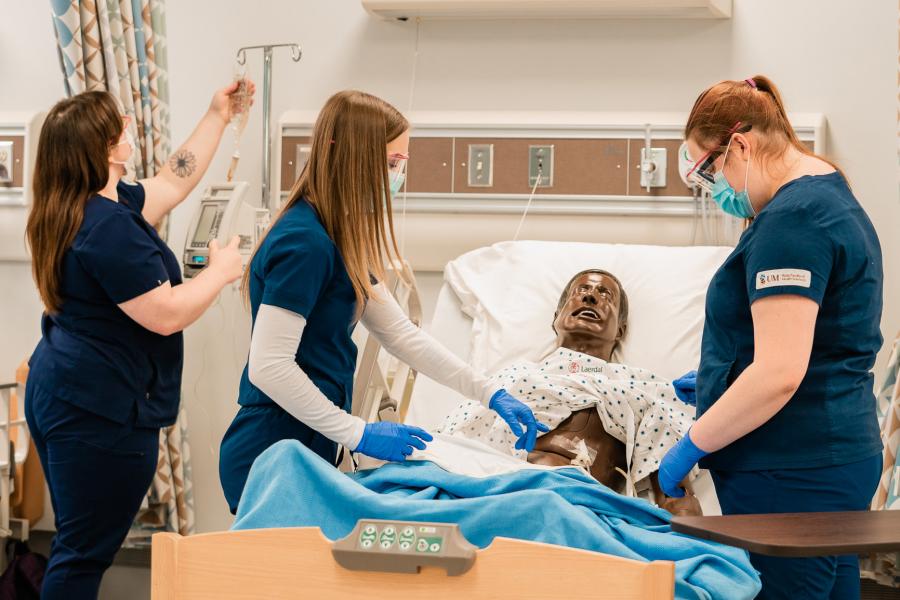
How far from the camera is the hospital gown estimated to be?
2.54m

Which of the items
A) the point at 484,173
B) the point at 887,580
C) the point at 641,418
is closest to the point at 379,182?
the point at 641,418

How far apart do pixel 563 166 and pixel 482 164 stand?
279 millimetres

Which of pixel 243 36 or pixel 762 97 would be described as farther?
pixel 243 36

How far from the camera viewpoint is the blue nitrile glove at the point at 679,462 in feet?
6.09

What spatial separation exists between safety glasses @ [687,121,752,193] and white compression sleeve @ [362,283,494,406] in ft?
2.31

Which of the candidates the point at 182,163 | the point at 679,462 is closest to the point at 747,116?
the point at 679,462

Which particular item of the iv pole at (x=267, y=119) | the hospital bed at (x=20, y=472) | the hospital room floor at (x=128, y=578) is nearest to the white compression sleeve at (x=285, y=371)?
the iv pole at (x=267, y=119)

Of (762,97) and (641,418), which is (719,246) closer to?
(641,418)

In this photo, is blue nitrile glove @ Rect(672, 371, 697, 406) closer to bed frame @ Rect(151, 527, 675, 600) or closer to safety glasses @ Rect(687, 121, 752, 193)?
safety glasses @ Rect(687, 121, 752, 193)

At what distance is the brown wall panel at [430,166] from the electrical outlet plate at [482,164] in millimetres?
74

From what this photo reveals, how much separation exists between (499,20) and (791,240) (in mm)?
2014

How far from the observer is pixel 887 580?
283cm

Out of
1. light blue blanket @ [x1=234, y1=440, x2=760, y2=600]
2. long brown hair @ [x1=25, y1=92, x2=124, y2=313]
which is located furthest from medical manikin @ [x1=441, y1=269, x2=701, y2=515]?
long brown hair @ [x1=25, y1=92, x2=124, y2=313]

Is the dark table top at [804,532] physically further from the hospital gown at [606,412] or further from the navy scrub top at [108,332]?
the navy scrub top at [108,332]
